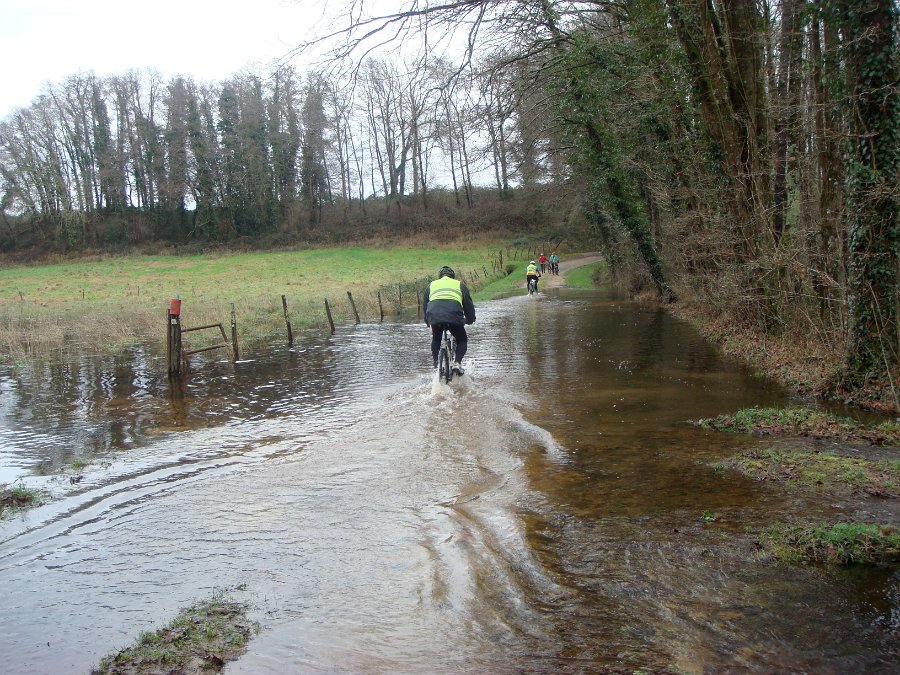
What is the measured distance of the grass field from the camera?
2111 cm

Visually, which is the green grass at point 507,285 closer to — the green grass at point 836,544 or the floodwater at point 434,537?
the floodwater at point 434,537

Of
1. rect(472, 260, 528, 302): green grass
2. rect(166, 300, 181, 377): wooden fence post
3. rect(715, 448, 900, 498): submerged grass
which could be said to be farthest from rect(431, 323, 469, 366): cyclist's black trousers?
rect(472, 260, 528, 302): green grass

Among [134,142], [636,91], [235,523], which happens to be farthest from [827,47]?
[134,142]

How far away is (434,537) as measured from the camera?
16.7 ft

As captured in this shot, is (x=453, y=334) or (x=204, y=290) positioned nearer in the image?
(x=453, y=334)

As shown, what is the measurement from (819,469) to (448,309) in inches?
237

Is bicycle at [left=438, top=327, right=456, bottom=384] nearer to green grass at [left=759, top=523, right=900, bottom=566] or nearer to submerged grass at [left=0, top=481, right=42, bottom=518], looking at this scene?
submerged grass at [left=0, top=481, right=42, bottom=518]

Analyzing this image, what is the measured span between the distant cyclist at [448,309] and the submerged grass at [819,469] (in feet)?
16.9

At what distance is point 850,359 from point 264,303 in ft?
75.8

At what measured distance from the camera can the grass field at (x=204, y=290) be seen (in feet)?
69.3

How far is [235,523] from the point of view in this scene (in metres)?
5.61

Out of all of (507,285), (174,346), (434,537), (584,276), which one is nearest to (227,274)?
(507,285)

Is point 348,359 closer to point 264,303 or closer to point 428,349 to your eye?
point 428,349

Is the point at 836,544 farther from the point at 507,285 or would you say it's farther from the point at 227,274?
the point at 227,274
